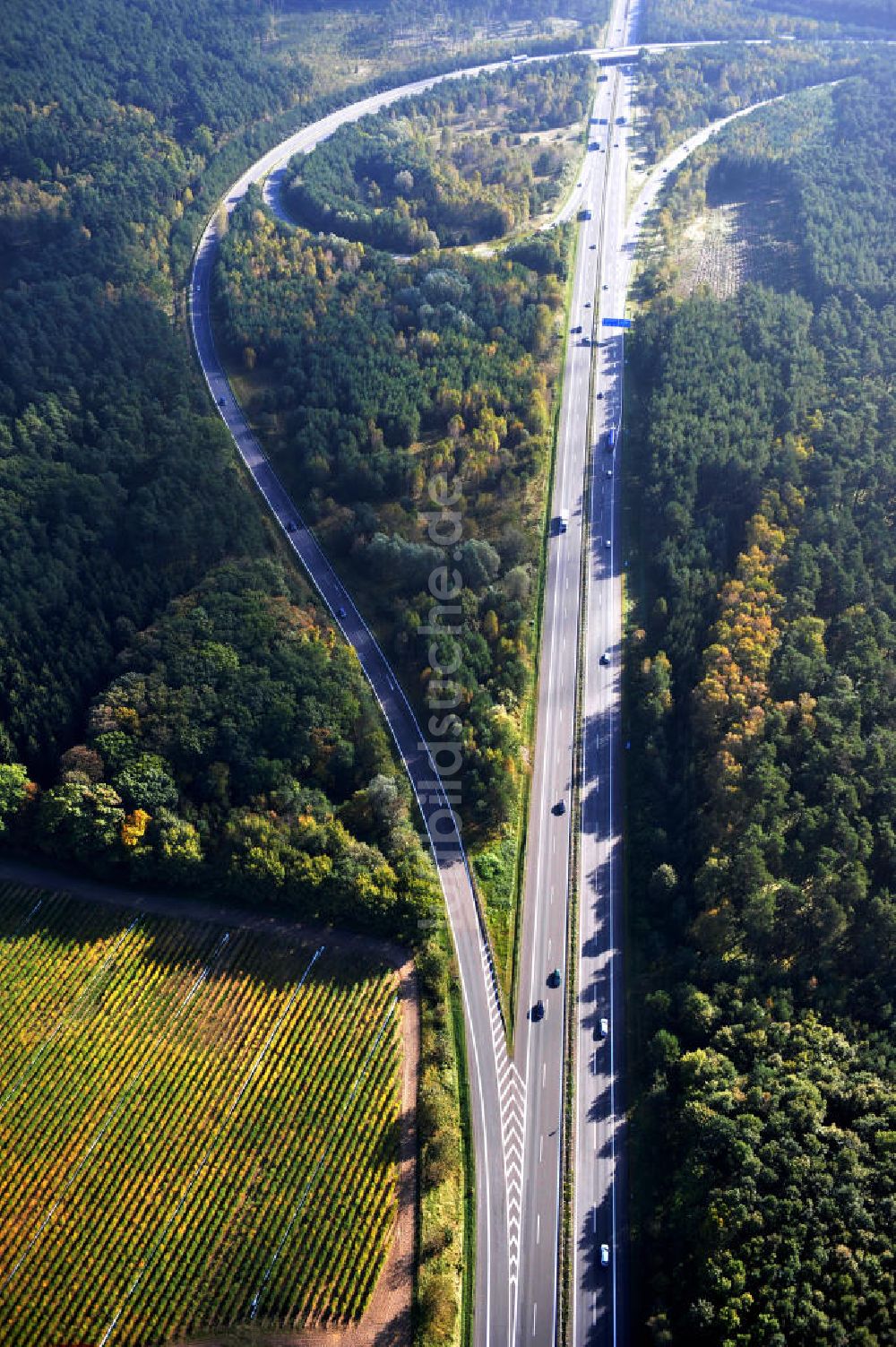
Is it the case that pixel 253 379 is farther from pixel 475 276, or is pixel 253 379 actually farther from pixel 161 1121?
pixel 161 1121

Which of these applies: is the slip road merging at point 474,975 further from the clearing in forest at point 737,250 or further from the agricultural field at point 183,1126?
the clearing in forest at point 737,250

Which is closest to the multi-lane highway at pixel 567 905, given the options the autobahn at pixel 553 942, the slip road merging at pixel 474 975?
the autobahn at pixel 553 942

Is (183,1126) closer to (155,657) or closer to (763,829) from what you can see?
(155,657)

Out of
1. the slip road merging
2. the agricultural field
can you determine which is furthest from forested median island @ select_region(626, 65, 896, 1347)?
the agricultural field

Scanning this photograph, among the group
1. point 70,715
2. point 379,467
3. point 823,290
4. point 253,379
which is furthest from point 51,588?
point 823,290

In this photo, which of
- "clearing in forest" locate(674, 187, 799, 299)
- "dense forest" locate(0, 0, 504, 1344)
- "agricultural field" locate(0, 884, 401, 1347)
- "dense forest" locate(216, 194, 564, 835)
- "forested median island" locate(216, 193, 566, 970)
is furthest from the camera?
"clearing in forest" locate(674, 187, 799, 299)

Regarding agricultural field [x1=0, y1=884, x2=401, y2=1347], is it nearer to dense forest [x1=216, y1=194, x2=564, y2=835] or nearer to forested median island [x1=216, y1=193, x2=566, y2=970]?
forested median island [x1=216, y1=193, x2=566, y2=970]
